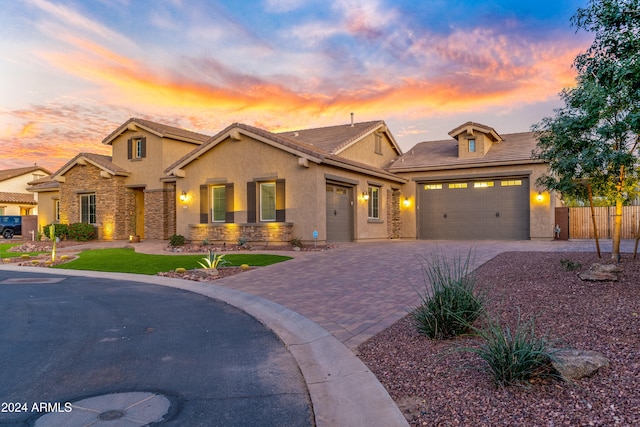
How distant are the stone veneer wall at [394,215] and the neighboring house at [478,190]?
1.54ft

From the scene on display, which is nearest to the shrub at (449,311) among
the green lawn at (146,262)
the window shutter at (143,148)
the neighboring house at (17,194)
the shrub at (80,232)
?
the green lawn at (146,262)

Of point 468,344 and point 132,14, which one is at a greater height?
point 132,14

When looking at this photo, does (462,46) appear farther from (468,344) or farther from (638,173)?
(468,344)

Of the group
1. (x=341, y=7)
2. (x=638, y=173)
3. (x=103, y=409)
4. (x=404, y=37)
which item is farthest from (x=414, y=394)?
(x=404, y=37)

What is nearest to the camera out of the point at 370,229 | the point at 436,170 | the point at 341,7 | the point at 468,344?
the point at 468,344

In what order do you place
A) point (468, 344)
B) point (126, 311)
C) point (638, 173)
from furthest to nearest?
point (638, 173) → point (126, 311) → point (468, 344)

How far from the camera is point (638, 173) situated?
931 cm

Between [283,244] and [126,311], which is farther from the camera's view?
[283,244]

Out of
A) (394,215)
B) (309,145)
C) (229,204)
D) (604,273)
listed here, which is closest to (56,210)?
(229,204)

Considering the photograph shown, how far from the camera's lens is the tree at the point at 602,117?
20.5 ft

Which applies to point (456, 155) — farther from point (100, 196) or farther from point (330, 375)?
point (330, 375)

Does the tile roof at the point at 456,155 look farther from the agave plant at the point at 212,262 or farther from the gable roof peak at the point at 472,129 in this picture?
the agave plant at the point at 212,262

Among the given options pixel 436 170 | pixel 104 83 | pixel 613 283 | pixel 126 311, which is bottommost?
pixel 126 311

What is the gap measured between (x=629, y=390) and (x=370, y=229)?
63.2ft
